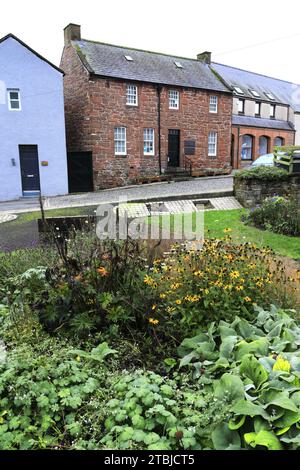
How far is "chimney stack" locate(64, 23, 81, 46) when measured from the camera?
20.8 metres

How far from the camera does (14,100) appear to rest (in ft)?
61.3

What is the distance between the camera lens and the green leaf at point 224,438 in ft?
7.18

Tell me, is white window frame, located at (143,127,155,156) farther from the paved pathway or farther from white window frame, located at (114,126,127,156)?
the paved pathway

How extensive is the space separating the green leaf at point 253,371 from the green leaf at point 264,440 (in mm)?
436

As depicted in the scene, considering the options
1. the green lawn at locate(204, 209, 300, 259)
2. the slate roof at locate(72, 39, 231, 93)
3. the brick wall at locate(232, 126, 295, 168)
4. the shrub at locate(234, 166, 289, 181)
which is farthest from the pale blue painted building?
the brick wall at locate(232, 126, 295, 168)

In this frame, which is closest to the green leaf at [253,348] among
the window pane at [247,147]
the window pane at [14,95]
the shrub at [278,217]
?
the shrub at [278,217]

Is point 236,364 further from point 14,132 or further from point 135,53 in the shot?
point 135,53

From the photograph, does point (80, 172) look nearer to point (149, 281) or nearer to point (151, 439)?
point (149, 281)

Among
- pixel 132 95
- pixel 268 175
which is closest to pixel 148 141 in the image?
pixel 132 95

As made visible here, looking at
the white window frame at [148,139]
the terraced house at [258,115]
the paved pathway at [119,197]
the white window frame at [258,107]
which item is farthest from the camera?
the white window frame at [258,107]

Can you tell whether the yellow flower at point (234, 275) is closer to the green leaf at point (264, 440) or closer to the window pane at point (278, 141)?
the green leaf at point (264, 440)

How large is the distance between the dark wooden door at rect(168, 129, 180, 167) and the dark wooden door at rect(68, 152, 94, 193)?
564cm

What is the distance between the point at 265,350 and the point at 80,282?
1.80 metres

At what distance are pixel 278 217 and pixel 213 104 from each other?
59.2 feet
